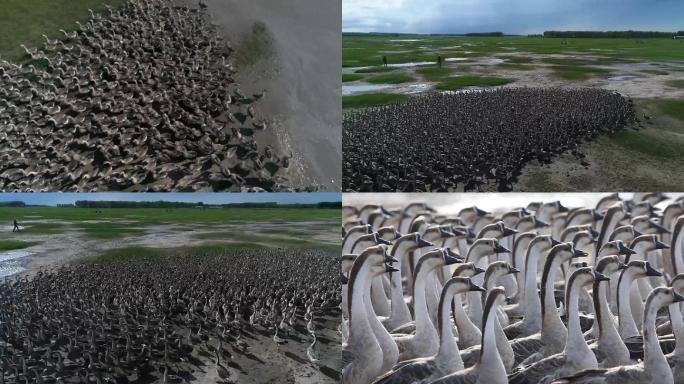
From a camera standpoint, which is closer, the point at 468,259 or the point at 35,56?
the point at 468,259

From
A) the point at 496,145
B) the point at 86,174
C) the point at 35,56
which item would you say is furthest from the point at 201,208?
the point at 496,145

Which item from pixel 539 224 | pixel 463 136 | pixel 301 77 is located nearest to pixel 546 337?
pixel 539 224

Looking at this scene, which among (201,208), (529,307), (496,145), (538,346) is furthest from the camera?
(496,145)

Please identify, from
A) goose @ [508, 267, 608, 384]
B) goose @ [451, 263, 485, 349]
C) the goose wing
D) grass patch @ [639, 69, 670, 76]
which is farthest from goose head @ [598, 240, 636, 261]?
grass patch @ [639, 69, 670, 76]

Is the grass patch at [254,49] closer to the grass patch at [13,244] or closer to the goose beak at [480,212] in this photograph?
the grass patch at [13,244]

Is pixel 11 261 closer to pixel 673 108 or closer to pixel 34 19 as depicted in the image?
pixel 34 19

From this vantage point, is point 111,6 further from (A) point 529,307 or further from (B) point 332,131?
(A) point 529,307

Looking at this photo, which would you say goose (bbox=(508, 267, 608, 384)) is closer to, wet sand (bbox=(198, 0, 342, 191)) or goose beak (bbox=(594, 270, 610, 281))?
goose beak (bbox=(594, 270, 610, 281))
